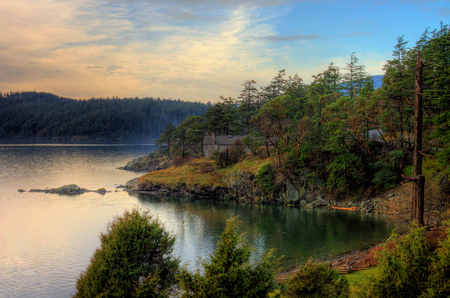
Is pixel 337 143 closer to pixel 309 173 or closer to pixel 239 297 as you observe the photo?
pixel 309 173

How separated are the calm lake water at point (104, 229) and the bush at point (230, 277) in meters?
17.6

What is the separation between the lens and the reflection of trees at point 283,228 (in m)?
35.0

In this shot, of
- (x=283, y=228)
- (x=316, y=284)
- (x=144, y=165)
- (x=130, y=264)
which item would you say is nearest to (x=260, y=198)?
(x=283, y=228)

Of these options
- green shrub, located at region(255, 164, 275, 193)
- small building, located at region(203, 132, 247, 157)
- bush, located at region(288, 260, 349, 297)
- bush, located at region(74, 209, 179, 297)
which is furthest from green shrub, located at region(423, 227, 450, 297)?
small building, located at region(203, 132, 247, 157)

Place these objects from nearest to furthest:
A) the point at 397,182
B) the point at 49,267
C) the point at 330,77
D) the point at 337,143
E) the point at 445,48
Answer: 1. the point at 49,267
2. the point at 445,48
3. the point at 397,182
4. the point at 337,143
5. the point at 330,77

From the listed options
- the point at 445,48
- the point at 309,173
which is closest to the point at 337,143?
the point at 309,173

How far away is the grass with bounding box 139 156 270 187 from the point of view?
65438 mm

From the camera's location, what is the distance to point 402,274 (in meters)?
11.8

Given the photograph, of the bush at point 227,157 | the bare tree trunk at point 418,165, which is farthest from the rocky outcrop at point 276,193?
the bare tree trunk at point 418,165

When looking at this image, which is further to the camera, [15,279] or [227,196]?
[227,196]

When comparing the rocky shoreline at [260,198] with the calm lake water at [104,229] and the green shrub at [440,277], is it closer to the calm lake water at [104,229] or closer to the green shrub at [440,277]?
the calm lake water at [104,229]

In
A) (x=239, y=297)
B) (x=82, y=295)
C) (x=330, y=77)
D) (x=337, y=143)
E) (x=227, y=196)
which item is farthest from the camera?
(x=330, y=77)

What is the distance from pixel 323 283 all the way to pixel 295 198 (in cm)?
4683

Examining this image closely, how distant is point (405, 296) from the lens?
1180 centimetres
